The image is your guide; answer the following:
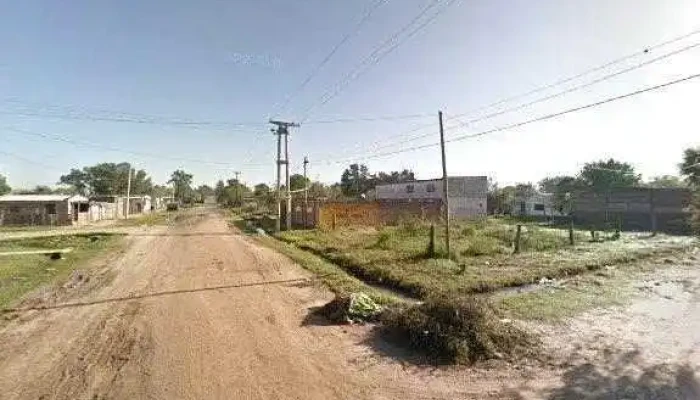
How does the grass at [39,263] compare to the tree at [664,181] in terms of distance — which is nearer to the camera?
the grass at [39,263]

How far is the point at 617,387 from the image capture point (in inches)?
247

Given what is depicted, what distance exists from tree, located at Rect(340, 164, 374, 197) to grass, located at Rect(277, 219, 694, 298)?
61.8 metres

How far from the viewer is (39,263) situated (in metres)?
16.6

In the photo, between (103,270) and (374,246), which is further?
(374,246)

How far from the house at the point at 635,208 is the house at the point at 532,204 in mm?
14708

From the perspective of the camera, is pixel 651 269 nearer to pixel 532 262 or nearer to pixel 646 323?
pixel 532 262

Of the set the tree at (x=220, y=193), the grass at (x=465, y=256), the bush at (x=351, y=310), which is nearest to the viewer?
the bush at (x=351, y=310)

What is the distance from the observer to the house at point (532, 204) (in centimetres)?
6381

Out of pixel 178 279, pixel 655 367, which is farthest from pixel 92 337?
pixel 655 367

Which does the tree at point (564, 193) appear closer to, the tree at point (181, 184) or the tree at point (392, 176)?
the tree at point (392, 176)

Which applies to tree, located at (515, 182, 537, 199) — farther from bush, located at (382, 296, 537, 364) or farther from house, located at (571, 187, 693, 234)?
bush, located at (382, 296, 537, 364)

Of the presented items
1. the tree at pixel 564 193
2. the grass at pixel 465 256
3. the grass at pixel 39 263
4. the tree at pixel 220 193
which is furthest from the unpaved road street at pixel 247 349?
→ the tree at pixel 220 193

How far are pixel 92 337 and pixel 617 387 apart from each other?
905 cm

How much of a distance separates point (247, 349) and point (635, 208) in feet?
155
